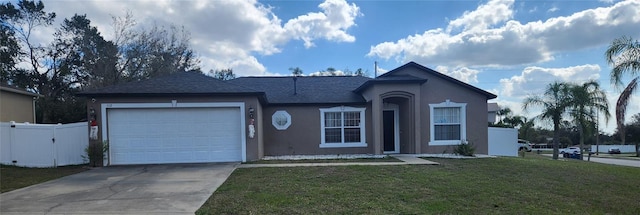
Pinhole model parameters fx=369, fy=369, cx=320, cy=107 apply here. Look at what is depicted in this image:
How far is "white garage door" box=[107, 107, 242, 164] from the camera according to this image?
1237 cm

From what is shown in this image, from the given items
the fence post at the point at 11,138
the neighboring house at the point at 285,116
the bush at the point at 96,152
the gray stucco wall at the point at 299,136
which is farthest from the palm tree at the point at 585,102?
the fence post at the point at 11,138

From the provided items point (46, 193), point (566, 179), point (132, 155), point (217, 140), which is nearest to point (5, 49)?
point (132, 155)

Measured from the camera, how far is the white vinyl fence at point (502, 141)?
16906 mm

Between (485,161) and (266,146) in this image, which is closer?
(485,161)

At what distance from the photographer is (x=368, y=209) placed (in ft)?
19.4

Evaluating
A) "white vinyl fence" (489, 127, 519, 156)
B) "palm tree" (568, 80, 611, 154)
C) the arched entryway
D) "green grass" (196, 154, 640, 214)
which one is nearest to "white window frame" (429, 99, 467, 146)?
the arched entryway

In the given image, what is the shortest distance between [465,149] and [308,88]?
7221 millimetres

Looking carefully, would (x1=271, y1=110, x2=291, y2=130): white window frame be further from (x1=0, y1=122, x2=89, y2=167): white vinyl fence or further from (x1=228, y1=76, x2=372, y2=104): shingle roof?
(x1=0, y1=122, x2=89, y2=167): white vinyl fence

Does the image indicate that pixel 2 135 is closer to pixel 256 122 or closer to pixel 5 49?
pixel 256 122

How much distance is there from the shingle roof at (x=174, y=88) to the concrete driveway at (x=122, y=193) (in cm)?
270

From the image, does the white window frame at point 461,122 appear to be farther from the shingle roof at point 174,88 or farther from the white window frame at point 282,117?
the shingle roof at point 174,88

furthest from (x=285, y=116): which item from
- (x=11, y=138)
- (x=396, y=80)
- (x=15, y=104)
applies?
(x=15, y=104)

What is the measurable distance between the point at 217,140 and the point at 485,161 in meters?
9.19

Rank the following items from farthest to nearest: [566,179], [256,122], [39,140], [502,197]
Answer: [256,122] < [39,140] < [566,179] < [502,197]
